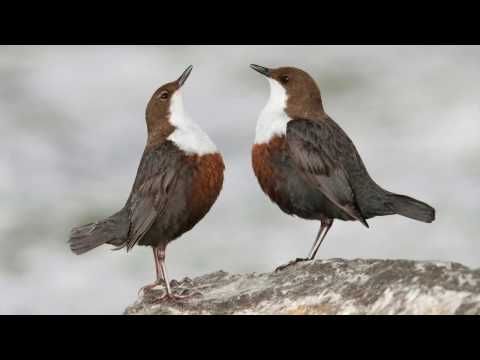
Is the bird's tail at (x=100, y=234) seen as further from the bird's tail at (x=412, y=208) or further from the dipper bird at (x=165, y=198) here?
the bird's tail at (x=412, y=208)

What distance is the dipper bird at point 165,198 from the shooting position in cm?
697

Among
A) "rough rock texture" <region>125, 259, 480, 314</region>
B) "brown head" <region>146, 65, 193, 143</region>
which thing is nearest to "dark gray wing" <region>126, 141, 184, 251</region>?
"brown head" <region>146, 65, 193, 143</region>

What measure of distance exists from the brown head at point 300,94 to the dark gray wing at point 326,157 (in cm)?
21

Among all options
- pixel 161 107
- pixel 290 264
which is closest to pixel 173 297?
pixel 290 264

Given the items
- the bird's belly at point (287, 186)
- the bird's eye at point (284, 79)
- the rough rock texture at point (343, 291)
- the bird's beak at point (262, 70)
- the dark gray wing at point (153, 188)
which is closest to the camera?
the rough rock texture at point (343, 291)

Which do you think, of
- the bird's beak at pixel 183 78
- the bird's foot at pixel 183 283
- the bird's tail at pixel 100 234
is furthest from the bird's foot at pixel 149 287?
the bird's beak at pixel 183 78

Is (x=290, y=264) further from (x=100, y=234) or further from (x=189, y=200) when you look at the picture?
(x=100, y=234)

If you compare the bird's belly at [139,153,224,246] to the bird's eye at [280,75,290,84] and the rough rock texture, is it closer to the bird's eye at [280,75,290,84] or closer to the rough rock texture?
the rough rock texture

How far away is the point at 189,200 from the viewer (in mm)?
6977

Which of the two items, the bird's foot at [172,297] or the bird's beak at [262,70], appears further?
the bird's beak at [262,70]

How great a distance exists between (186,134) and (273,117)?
947 mm

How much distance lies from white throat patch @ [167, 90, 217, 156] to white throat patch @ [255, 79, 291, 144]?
0.54 m

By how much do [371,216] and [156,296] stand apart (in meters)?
2.16

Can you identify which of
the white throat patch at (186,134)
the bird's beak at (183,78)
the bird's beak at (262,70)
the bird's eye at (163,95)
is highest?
the bird's beak at (262,70)
